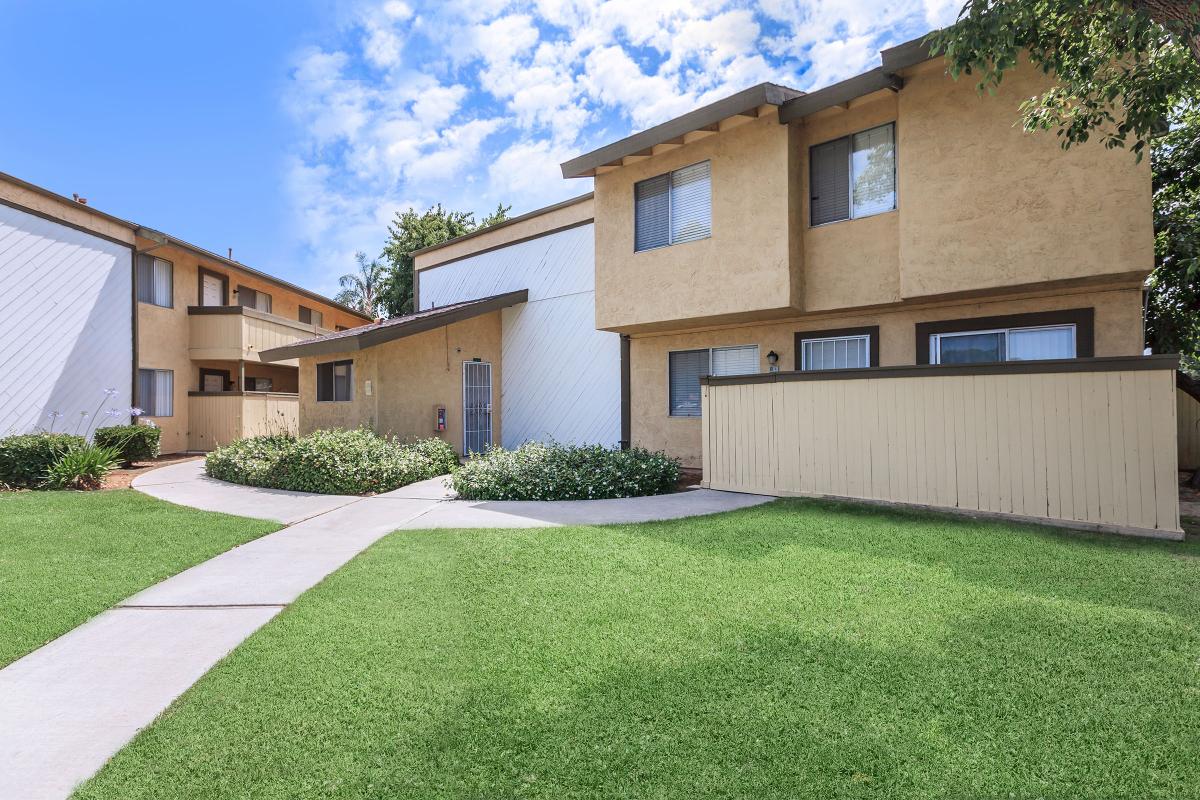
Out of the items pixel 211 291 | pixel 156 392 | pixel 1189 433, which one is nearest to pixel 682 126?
pixel 1189 433

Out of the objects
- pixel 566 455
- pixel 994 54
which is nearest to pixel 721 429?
pixel 566 455

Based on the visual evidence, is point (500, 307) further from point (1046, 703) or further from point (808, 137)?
point (1046, 703)

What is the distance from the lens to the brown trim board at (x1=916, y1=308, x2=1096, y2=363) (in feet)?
26.3

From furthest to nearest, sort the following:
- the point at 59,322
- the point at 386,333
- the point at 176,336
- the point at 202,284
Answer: the point at 202,284 → the point at 176,336 → the point at 59,322 → the point at 386,333

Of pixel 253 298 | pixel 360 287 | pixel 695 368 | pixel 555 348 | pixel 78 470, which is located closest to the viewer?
pixel 78 470

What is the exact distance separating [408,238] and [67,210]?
650 inches

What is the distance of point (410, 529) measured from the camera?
23.5 ft

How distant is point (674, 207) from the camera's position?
1122 cm

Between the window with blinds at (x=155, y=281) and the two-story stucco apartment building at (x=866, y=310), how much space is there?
18.5 ft

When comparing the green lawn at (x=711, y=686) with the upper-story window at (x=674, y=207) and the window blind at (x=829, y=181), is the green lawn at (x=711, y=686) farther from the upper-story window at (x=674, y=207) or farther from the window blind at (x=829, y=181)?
the upper-story window at (x=674, y=207)

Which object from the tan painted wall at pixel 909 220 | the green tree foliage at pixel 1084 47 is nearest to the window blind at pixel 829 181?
the tan painted wall at pixel 909 220

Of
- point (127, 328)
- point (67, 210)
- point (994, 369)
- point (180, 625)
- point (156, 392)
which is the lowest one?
point (180, 625)

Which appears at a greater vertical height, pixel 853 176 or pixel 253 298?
pixel 253 298

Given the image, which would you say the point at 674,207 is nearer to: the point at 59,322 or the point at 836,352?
the point at 836,352
